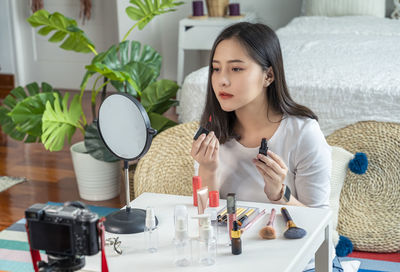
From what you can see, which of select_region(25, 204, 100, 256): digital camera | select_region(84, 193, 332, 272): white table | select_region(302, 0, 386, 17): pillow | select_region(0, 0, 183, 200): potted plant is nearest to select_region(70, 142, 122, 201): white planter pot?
select_region(0, 0, 183, 200): potted plant

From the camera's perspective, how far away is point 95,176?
117 inches

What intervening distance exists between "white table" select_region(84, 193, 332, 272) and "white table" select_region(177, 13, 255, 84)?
9.69 feet

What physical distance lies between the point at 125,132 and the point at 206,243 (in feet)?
0.99

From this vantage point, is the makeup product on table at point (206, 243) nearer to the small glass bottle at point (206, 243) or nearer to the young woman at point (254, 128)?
the small glass bottle at point (206, 243)

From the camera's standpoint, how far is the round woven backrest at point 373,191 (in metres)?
2.37

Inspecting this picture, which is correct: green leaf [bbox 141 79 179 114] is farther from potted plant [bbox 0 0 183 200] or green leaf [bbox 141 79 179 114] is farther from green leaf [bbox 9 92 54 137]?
green leaf [bbox 9 92 54 137]

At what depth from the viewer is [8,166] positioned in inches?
139

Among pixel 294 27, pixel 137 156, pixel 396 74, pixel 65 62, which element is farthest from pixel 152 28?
pixel 137 156

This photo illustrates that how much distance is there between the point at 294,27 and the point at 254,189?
7.01ft

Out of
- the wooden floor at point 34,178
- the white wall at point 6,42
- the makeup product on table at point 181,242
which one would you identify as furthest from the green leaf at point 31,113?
the white wall at point 6,42

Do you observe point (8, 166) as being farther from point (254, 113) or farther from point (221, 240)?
point (221, 240)

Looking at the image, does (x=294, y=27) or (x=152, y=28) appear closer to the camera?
(x=294, y=27)

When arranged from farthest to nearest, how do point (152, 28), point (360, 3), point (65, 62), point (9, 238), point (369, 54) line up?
point (65, 62) → point (152, 28) → point (360, 3) → point (369, 54) → point (9, 238)

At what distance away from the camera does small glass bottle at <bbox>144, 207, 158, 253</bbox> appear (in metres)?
1.26
